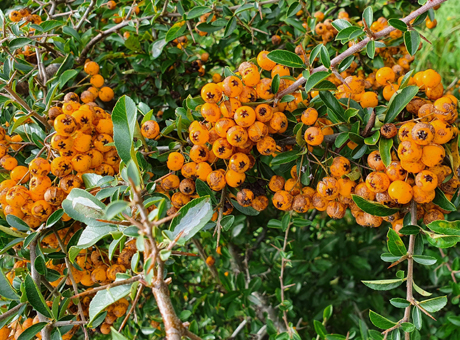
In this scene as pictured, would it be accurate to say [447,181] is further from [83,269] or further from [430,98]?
[83,269]

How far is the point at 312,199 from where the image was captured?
158cm

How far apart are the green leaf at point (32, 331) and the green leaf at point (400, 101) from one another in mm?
1624

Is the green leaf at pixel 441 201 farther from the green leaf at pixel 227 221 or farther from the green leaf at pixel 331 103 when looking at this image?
the green leaf at pixel 227 221

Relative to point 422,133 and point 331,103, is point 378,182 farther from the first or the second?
point 331,103

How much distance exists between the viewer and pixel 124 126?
116cm

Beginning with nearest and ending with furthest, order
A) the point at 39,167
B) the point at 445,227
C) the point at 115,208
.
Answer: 1. the point at 115,208
2. the point at 445,227
3. the point at 39,167

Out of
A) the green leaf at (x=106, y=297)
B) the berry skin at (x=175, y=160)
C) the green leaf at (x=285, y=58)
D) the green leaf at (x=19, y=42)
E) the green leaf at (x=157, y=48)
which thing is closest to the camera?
the green leaf at (x=106, y=297)

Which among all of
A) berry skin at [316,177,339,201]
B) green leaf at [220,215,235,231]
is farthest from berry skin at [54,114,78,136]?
berry skin at [316,177,339,201]

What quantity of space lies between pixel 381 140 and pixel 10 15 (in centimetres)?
237

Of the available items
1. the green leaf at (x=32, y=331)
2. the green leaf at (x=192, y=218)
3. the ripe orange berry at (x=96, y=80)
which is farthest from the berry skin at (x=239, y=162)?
the ripe orange berry at (x=96, y=80)

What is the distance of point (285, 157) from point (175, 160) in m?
0.49

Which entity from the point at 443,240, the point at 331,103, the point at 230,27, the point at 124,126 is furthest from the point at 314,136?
the point at 230,27

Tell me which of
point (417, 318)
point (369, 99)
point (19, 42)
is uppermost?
point (19, 42)

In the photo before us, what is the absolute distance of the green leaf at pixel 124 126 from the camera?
44.4 inches
